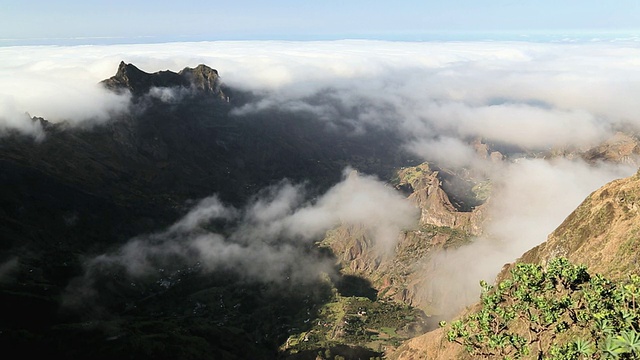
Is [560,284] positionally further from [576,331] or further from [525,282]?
[576,331]

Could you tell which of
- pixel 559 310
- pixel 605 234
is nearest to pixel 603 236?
pixel 605 234

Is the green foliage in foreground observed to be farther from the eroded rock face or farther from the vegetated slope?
the eroded rock face

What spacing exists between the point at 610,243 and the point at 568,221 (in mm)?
43406

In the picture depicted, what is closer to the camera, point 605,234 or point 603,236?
point 605,234

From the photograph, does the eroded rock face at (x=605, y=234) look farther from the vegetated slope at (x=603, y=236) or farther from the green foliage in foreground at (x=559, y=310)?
the green foliage in foreground at (x=559, y=310)

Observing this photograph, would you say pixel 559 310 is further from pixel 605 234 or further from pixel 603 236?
pixel 605 234

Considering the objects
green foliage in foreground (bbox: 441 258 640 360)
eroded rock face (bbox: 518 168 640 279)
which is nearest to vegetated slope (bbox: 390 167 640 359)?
eroded rock face (bbox: 518 168 640 279)

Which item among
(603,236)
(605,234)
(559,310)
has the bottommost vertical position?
(603,236)

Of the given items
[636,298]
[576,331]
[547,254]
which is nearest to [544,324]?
[636,298]

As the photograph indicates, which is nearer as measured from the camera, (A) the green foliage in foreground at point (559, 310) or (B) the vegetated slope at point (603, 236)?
(A) the green foliage in foreground at point (559, 310)

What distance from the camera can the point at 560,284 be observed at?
4003 centimetres

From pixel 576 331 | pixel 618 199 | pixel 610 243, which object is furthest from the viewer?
pixel 618 199

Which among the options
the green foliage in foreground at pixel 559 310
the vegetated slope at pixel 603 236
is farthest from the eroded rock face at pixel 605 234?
the green foliage in foreground at pixel 559 310

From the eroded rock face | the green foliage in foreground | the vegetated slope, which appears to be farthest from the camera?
the eroded rock face
